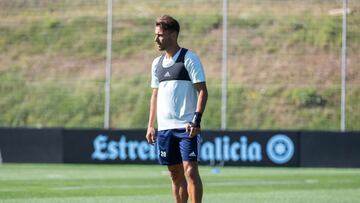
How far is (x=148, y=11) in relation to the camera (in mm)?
32125

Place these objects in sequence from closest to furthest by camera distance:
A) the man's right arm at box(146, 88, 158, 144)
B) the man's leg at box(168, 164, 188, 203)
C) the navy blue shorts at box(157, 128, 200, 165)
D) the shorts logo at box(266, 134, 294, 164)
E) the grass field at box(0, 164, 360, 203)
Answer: the navy blue shorts at box(157, 128, 200, 165), the man's leg at box(168, 164, 188, 203), the man's right arm at box(146, 88, 158, 144), the grass field at box(0, 164, 360, 203), the shorts logo at box(266, 134, 294, 164)

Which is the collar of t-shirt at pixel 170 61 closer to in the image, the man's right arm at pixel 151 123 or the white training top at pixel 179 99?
the white training top at pixel 179 99

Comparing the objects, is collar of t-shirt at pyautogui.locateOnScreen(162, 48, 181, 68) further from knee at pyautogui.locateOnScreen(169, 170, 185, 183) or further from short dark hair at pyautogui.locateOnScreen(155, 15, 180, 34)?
knee at pyautogui.locateOnScreen(169, 170, 185, 183)

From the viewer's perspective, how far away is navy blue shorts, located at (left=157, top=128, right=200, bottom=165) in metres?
10.2

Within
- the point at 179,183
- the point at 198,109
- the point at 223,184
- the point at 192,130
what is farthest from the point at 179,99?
the point at 223,184

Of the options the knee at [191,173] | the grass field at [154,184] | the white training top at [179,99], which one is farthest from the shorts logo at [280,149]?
the knee at [191,173]

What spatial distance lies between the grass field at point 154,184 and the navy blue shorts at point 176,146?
2856 millimetres

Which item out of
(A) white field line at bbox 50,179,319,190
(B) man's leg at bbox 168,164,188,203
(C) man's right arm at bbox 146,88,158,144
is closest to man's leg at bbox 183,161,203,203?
(B) man's leg at bbox 168,164,188,203

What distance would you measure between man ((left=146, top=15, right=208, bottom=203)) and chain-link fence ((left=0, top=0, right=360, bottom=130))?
16.7m

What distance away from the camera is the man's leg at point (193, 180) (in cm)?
1015

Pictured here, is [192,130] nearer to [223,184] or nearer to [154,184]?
[154,184]

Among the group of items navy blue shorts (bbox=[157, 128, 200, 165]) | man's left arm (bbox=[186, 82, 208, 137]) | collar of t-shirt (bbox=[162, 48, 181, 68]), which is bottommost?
navy blue shorts (bbox=[157, 128, 200, 165])

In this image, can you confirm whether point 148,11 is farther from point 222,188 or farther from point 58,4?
point 222,188

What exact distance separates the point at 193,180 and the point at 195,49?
21209 mm
